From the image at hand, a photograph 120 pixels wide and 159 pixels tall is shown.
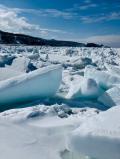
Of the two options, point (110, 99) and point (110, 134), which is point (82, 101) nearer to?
point (110, 99)

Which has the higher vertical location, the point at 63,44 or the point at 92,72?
the point at 92,72

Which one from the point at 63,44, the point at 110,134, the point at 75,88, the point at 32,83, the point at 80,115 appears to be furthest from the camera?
the point at 63,44

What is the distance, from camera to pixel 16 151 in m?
2.04

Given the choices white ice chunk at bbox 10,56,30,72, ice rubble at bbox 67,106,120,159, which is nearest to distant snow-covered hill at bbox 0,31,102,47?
white ice chunk at bbox 10,56,30,72

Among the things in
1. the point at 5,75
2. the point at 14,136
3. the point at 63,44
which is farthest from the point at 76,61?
the point at 63,44

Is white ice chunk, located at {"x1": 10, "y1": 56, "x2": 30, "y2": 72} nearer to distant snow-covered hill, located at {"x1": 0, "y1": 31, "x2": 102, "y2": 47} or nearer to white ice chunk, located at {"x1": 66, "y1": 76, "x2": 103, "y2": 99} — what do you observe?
white ice chunk, located at {"x1": 66, "y1": 76, "x2": 103, "y2": 99}

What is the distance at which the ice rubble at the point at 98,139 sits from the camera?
5.66 feet

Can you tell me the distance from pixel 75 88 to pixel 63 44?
45.0m

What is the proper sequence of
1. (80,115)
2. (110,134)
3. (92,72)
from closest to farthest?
(110,134)
(80,115)
(92,72)

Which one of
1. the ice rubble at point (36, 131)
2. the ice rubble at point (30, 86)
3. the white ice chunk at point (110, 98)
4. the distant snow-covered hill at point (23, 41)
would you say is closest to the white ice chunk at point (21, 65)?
the ice rubble at point (30, 86)

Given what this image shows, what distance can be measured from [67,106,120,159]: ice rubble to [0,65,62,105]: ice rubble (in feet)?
5.24

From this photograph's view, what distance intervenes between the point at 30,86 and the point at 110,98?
91 centimetres

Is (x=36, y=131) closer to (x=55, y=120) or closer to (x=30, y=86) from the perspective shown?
(x=55, y=120)

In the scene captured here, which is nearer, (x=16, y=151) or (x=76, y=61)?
(x=16, y=151)
